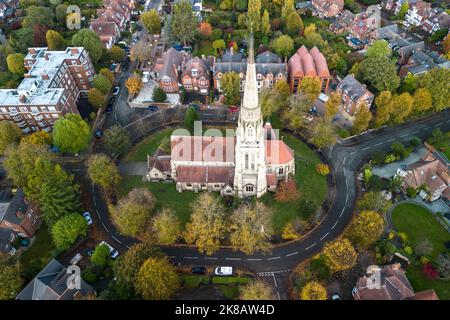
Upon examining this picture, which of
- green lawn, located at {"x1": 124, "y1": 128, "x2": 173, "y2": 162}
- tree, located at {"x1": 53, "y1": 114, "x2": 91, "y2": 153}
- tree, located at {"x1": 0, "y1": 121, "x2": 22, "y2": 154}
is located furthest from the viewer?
green lawn, located at {"x1": 124, "y1": 128, "x2": 173, "y2": 162}

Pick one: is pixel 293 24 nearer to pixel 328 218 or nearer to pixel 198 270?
pixel 328 218

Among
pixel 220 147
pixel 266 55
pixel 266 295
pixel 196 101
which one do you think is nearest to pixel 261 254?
pixel 266 295

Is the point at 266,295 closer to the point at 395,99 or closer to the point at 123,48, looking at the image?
the point at 395,99

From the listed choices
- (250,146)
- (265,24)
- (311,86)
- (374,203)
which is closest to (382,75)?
(311,86)

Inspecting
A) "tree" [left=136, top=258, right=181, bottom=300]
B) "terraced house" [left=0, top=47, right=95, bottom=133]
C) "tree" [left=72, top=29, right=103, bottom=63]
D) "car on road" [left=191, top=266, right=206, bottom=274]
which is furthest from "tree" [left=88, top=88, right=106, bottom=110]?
"car on road" [left=191, top=266, right=206, bottom=274]

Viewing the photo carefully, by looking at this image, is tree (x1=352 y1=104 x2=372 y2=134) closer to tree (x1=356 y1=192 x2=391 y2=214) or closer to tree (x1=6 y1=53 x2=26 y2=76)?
tree (x1=356 y1=192 x2=391 y2=214)

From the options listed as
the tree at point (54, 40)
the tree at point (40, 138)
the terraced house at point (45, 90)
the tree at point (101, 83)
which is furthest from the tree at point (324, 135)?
the tree at point (54, 40)
